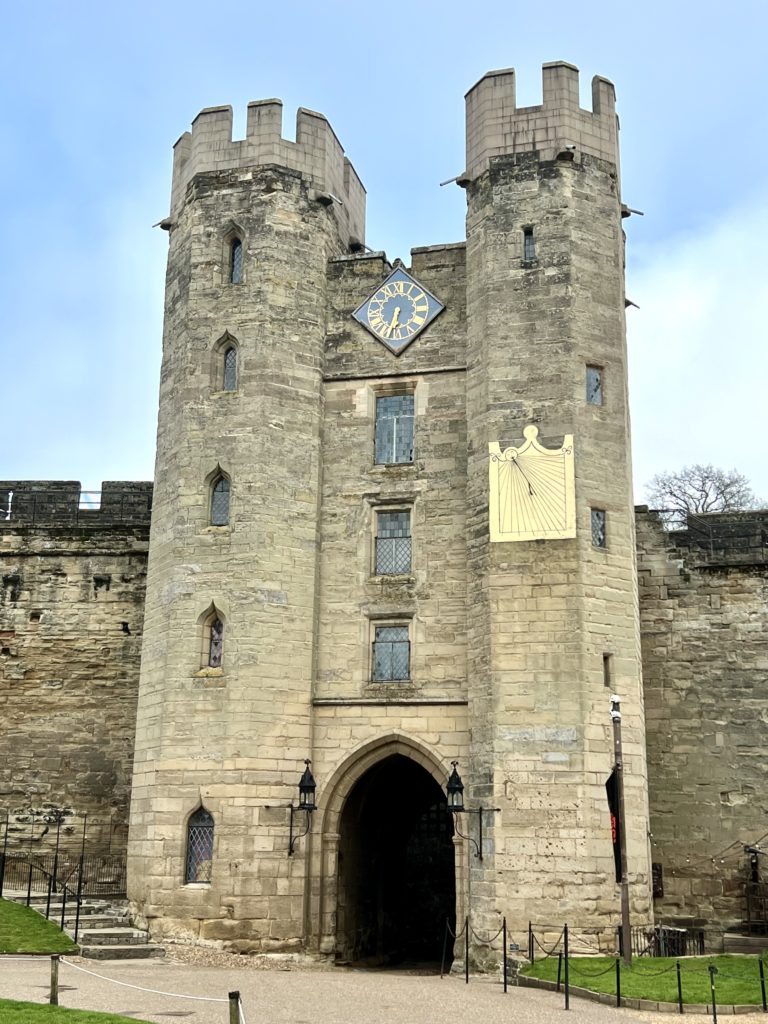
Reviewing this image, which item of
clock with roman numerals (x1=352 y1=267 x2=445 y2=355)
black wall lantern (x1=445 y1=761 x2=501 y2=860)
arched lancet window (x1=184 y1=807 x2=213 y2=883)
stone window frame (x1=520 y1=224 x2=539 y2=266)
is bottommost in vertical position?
arched lancet window (x1=184 y1=807 x2=213 y2=883)

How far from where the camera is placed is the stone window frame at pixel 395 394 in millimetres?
22172

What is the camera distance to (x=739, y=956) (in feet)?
59.4

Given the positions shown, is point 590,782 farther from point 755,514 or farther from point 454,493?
point 755,514

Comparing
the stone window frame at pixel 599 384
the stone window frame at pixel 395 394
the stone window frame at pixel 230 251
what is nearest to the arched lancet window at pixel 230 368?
the stone window frame at pixel 230 251

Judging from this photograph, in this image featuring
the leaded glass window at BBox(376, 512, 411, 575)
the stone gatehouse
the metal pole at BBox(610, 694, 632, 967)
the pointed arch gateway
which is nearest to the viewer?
the metal pole at BBox(610, 694, 632, 967)

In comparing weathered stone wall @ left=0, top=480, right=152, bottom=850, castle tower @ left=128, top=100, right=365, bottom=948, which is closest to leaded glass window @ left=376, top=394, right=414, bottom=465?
castle tower @ left=128, top=100, right=365, bottom=948

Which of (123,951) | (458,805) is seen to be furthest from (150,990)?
(458,805)

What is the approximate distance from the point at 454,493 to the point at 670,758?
21.8 feet

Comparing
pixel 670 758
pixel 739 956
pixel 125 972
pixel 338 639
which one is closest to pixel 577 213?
pixel 338 639

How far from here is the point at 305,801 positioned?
20094 mm

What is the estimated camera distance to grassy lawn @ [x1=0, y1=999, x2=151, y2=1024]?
11625mm

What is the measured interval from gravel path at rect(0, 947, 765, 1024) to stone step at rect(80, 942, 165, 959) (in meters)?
0.36

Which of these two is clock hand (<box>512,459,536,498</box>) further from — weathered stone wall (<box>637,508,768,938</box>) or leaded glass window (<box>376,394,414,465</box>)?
weathered stone wall (<box>637,508,768,938</box>)

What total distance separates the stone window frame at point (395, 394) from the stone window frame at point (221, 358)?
254cm
